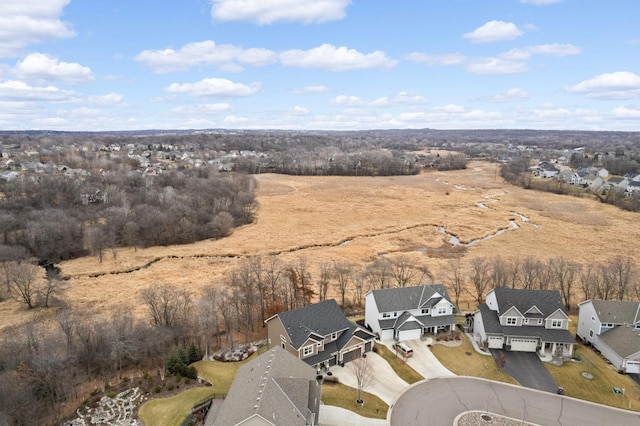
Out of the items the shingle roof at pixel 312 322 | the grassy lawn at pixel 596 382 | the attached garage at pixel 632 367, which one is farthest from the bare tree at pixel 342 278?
the attached garage at pixel 632 367

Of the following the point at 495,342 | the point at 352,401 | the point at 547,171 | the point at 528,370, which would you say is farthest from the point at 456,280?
the point at 547,171

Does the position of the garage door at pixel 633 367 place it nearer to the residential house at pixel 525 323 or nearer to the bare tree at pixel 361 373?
the residential house at pixel 525 323

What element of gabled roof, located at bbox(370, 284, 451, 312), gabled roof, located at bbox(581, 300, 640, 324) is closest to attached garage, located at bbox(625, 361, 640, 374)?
gabled roof, located at bbox(581, 300, 640, 324)

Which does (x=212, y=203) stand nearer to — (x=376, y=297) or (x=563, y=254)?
(x=376, y=297)

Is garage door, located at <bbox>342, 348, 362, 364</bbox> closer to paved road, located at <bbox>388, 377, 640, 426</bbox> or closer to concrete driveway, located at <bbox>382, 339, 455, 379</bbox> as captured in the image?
concrete driveway, located at <bbox>382, 339, 455, 379</bbox>

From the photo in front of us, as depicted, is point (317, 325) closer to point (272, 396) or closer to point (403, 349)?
point (403, 349)
